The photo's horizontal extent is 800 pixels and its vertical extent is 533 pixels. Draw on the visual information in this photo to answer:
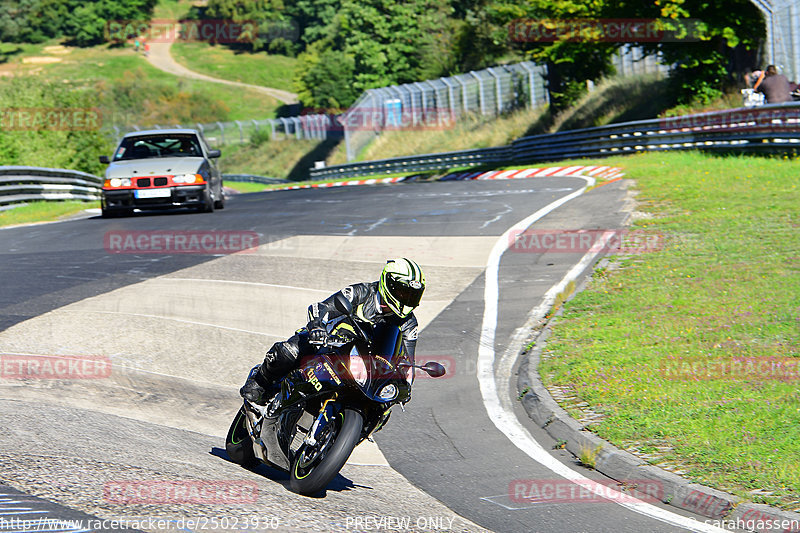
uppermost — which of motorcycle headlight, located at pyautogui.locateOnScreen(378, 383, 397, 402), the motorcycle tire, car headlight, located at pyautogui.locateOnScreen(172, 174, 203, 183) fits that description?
car headlight, located at pyautogui.locateOnScreen(172, 174, 203, 183)

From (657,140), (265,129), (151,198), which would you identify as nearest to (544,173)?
(657,140)

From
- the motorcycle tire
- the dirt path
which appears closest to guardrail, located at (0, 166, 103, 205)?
the motorcycle tire

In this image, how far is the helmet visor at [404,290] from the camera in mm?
5727

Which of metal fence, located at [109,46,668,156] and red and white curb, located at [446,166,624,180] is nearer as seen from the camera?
red and white curb, located at [446,166,624,180]

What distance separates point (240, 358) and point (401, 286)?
5.00 metres

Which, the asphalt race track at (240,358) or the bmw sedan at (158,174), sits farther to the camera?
the bmw sedan at (158,174)

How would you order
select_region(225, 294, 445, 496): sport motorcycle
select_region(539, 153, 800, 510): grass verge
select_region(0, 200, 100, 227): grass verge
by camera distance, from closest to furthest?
select_region(225, 294, 445, 496): sport motorcycle, select_region(539, 153, 800, 510): grass verge, select_region(0, 200, 100, 227): grass verge

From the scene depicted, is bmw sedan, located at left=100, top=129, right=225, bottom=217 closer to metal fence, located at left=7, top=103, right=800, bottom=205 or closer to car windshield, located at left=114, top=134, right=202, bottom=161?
car windshield, located at left=114, top=134, right=202, bottom=161

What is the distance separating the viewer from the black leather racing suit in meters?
5.96

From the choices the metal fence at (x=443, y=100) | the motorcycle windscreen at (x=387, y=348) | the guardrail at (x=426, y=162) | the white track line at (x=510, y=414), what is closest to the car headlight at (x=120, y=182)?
the white track line at (x=510, y=414)

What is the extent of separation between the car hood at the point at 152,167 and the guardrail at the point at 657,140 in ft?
44.7

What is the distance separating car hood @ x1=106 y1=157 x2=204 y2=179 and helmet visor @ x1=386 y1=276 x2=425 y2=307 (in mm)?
14772

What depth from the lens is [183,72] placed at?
116 meters

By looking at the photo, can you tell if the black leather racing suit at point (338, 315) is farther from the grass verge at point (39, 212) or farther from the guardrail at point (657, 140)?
the guardrail at point (657, 140)
